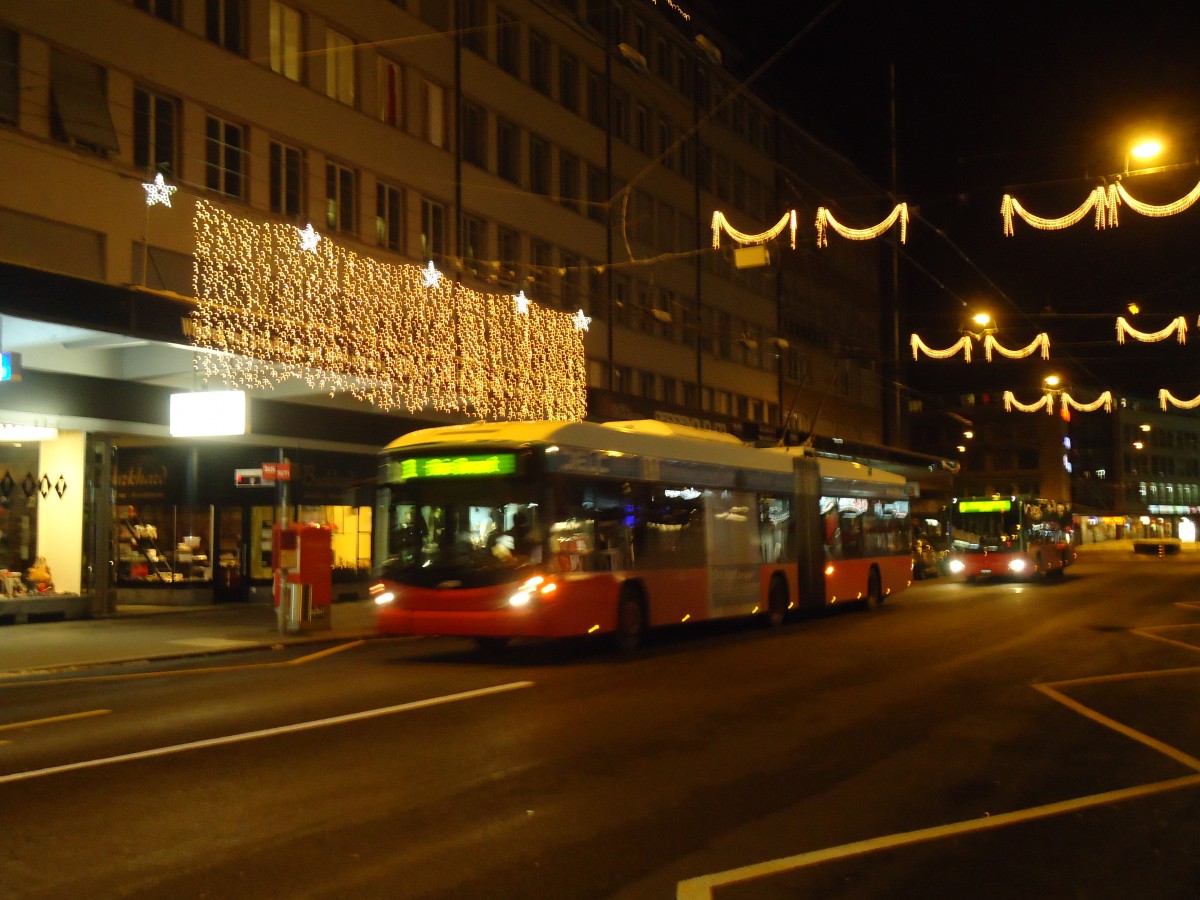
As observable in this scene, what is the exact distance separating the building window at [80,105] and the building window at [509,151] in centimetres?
1410

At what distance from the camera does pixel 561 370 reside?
35125 millimetres

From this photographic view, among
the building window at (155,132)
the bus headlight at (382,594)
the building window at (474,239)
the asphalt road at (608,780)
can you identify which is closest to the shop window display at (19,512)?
the building window at (155,132)

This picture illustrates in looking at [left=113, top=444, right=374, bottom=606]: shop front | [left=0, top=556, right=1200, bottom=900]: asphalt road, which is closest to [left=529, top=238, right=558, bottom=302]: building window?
[left=113, top=444, right=374, bottom=606]: shop front

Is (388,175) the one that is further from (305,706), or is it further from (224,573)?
(305,706)

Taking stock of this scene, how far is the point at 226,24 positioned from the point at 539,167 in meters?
13.1

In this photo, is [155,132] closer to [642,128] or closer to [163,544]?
[163,544]

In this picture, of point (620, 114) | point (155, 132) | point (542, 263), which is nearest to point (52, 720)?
point (155, 132)

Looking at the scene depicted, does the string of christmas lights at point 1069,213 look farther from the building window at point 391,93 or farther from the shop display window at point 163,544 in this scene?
the shop display window at point 163,544

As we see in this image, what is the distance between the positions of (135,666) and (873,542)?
50.8 feet

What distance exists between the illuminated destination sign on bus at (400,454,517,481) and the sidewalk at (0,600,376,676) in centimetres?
456

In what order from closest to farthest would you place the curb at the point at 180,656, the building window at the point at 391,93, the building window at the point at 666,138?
the curb at the point at 180,656 → the building window at the point at 391,93 → the building window at the point at 666,138

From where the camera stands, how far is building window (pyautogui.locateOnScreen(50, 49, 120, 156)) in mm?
20859

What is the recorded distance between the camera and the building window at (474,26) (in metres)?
32.0

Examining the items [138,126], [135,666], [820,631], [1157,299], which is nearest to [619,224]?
[1157,299]
